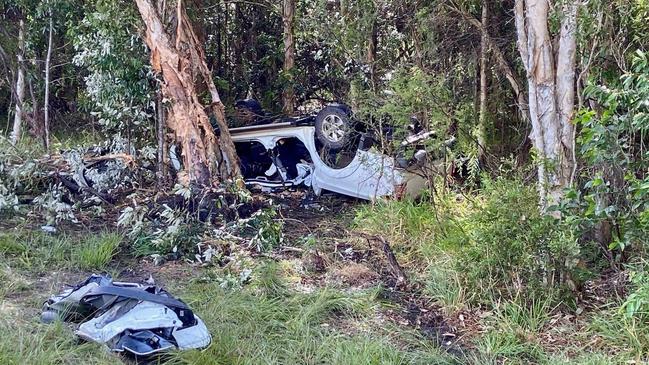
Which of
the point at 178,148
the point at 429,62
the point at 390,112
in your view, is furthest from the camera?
the point at 178,148

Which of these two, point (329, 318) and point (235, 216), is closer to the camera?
point (329, 318)

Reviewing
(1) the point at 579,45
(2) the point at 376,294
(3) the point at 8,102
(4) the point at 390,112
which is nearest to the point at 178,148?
(4) the point at 390,112

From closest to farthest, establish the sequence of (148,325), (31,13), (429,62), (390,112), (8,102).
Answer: (148,325) < (390,112) < (429,62) < (31,13) < (8,102)

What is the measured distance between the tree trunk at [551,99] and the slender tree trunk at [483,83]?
1.53 metres

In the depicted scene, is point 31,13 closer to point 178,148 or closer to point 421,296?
point 178,148

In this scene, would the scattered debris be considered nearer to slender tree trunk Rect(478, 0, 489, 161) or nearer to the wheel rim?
the wheel rim

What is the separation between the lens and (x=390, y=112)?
5.36 meters

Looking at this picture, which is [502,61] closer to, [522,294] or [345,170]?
[345,170]

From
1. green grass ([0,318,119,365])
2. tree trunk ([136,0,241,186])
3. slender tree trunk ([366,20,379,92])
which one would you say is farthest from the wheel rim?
green grass ([0,318,119,365])

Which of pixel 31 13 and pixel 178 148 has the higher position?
pixel 31 13

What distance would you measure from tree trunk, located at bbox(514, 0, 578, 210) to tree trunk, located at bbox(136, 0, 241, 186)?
322cm

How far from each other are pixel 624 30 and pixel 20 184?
5648 millimetres

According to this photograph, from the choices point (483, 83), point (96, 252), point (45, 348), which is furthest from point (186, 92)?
point (45, 348)

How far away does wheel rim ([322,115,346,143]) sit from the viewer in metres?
6.29
